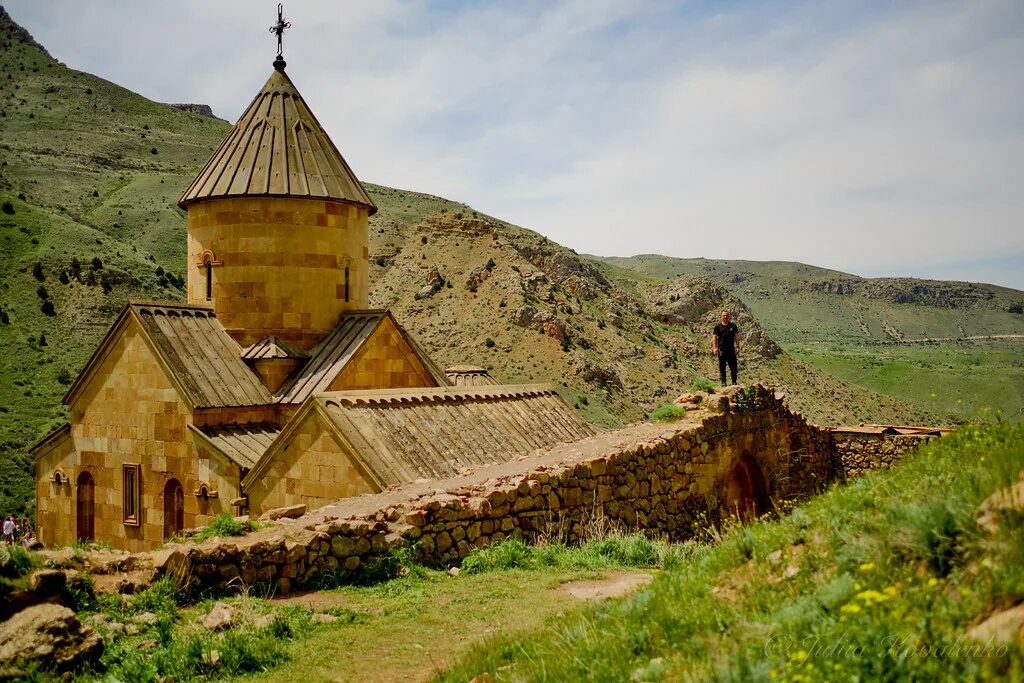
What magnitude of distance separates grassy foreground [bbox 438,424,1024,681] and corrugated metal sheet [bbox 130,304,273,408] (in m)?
8.13

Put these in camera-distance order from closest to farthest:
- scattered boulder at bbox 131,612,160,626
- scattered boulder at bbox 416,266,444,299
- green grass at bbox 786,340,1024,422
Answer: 1. scattered boulder at bbox 131,612,160,626
2. scattered boulder at bbox 416,266,444,299
3. green grass at bbox 786,340,1024,422

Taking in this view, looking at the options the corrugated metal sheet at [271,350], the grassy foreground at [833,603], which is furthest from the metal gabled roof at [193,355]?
the grassy foreground at [833,603]

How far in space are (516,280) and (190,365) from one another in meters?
30.6

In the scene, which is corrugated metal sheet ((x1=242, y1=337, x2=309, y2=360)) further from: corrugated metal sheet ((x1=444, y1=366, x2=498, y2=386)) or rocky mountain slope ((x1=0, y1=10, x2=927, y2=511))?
rocky mountain slope ((x1=0, y1=10, x2=927, y2=511))

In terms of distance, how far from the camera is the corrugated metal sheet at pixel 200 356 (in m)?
11.1

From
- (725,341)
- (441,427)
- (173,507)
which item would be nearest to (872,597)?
(441,427)

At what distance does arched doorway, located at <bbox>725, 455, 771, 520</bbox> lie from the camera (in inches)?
475

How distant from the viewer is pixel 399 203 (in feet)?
204

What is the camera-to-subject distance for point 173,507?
11148 millimetres

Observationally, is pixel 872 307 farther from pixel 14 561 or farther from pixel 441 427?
pixel 14 561

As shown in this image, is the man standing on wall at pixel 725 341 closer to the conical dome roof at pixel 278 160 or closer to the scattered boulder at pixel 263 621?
the conical dome roof at pixel 278 160

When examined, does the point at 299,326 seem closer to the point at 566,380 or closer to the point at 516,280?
the point at 566,380

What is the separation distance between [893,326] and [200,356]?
86.6 m

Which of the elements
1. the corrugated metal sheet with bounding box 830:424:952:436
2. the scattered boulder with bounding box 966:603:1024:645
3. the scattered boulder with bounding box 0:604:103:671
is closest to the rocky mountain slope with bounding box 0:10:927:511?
the corrugated metal sheet with bounding box 830:424:952:436
